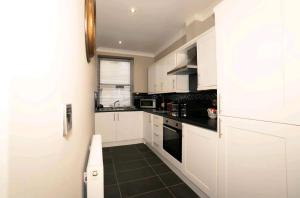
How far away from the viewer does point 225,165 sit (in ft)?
4.22

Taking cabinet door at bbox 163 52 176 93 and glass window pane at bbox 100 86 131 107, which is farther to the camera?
glass window pane at bbox 100 86 131 107

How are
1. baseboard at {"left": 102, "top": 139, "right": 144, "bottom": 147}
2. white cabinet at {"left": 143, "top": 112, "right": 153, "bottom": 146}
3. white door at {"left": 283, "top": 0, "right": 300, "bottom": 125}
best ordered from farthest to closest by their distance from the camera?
baseboard at {"left": 102, "top": 139, "right": 144, "bottom": 147}, white cabinet at {"left": 143, "top": 112, "right": 153, "bottom": 146}, white door at {"left": 283, "top": 0, "right": 300, "bottom": 125}

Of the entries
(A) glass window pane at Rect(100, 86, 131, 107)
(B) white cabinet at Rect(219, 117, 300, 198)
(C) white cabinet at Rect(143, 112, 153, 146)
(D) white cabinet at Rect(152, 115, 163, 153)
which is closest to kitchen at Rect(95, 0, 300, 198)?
(B) white cabinet at Rect(219, 117, 300, 198)

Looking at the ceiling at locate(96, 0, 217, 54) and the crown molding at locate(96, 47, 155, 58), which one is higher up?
the ceiling at locate(96, 0, 217, 54)

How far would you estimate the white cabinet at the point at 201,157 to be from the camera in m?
1.42

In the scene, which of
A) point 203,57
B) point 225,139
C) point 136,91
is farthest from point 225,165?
point 136,91

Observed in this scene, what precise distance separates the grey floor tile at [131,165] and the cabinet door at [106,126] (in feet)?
3.10

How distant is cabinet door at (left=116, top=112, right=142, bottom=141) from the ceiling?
171cm

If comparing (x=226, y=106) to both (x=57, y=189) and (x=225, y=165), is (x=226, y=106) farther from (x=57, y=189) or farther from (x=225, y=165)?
(x=57, y=189)

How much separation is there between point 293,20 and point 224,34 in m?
0.48

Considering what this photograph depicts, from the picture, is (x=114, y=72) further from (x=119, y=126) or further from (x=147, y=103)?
(x=119, y=126)

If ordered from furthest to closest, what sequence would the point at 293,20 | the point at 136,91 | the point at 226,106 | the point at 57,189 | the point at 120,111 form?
1. the point at 136,91
2. the point at 120,111
3. the point at 226,106
4. the point at 293,20
5. the point at 57,189

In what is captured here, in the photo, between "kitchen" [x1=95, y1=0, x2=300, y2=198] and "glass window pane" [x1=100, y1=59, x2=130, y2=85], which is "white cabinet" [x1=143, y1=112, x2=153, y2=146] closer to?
"kitchen" [x1=95, y1=0, x2=300, y2=198]

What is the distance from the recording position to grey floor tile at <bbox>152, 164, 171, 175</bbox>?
2.22 meters
